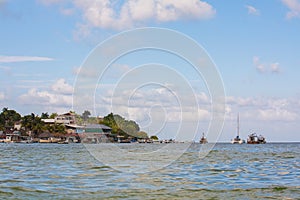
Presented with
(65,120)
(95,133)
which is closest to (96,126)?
(95,133)

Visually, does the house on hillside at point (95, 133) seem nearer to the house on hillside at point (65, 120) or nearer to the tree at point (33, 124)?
the house on hillside at point (65, 120)

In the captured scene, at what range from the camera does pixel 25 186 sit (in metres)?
23.5

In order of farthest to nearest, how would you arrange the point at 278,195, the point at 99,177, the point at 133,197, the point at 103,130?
the point at 103,130 → the point at 99,177 → the point at 278,195 → the point at 133,197

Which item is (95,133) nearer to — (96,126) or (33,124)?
(96,126)

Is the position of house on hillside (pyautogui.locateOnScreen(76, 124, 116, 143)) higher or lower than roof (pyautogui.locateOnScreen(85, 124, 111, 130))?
lower

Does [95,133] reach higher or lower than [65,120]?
lower

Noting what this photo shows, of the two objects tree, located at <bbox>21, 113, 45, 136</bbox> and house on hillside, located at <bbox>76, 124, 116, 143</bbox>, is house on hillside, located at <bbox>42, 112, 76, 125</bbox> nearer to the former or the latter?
tree, located at <bbox>21, 113, 45, 136</bbox>

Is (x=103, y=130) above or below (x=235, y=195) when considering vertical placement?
above

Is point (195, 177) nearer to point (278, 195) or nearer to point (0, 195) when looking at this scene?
point (278, 195)

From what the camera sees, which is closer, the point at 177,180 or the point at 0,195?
the point at 0,195

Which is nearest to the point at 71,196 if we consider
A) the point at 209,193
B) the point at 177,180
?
the point at 209,193

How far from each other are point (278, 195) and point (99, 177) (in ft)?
33.5

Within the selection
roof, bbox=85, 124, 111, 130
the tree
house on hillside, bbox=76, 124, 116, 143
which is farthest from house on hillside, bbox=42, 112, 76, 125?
roof, bbox=85, 124, 111, 130

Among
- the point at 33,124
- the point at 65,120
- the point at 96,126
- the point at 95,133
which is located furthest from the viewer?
the point at 65,120
